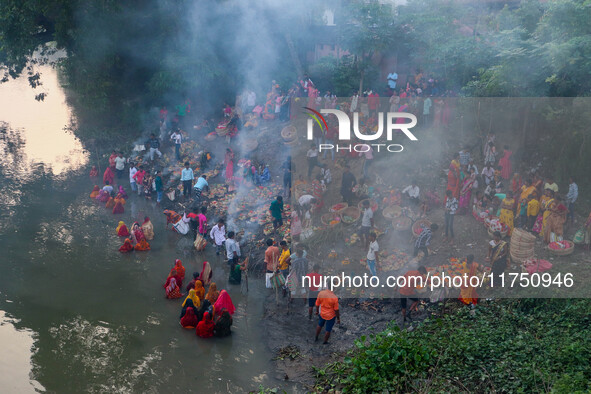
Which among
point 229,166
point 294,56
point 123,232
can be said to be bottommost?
point 123,232

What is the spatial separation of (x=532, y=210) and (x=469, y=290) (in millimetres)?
2802

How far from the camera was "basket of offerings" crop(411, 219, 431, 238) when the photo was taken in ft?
38.1

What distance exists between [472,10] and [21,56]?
15.8 meters

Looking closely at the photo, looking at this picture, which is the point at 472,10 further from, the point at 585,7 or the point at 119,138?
the point at 119,138

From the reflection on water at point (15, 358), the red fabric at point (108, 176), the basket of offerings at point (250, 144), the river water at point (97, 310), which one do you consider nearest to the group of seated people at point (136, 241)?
the river water at point (97, 310)

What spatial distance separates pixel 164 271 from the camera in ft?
39.1

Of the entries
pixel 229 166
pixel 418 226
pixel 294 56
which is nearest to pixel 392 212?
pixel 418 226

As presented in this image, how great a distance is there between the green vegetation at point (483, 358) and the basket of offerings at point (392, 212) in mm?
3922

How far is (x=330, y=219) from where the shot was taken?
1230 centimetres

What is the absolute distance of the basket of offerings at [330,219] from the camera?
1218cm

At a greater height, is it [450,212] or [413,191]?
[413,191]

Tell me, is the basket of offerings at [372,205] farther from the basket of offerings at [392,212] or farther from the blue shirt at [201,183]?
the blue shirt at [201,183]

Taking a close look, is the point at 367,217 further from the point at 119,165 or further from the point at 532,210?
the point at 119,165

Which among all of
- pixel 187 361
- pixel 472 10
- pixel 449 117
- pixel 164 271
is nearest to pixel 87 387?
pixel 187 361
